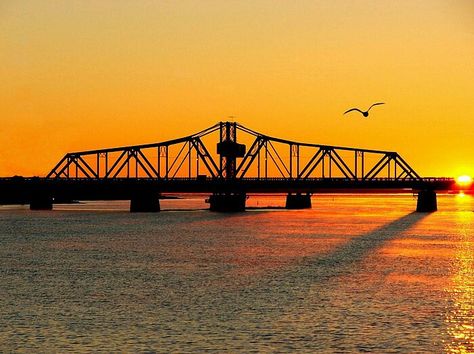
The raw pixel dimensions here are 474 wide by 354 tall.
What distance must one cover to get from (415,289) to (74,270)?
26024mm

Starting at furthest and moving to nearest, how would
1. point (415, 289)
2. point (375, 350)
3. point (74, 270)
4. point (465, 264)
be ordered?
point (465, 264), point (74, 270), point (415, 289), point (375, 350)

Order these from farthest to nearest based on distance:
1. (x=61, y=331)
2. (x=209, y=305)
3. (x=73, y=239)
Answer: (x=73, y=239), (x=209, y=305), (x=61, y=331)

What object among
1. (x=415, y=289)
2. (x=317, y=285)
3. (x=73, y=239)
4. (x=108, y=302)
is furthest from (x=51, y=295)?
(x=73, y=239)

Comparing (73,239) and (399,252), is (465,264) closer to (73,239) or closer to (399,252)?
(399,252)

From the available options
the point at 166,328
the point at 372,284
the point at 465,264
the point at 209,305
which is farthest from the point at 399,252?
the point at 166,328

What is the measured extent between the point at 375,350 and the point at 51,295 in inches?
891

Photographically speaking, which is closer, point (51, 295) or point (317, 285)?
point (51, 295)

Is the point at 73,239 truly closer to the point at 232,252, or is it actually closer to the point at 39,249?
the point at 39,249

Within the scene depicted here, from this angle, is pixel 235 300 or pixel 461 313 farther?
pixel 235 300

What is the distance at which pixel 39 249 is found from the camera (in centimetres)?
9462

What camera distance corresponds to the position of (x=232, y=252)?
298ft

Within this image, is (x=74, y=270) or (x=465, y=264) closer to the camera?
(x=74, y=270)


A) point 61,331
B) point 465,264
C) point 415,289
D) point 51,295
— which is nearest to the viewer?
point 61,331

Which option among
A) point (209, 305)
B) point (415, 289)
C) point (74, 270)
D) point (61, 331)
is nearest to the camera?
point (61, 331)
